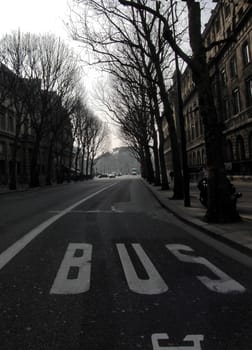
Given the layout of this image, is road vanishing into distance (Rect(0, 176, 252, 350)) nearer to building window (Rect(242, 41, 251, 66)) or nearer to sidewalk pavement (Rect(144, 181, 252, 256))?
sidewalk pavement (Rect(144, 181, 252, 256))

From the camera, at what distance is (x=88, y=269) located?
643cm

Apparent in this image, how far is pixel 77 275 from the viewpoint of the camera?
6.06 meters

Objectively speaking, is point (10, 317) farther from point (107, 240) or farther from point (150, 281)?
point (107, 240)

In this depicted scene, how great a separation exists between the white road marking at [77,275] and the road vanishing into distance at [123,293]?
0.01 metres

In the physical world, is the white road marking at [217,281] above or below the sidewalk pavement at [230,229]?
below

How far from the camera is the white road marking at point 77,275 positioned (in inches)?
209

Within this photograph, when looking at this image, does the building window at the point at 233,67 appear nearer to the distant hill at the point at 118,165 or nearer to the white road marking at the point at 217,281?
the white road marking at the point at 217,281

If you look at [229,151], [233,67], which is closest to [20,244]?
[233,67]

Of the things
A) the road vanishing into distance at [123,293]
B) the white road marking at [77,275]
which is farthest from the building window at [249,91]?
the white road marking at [77,275]

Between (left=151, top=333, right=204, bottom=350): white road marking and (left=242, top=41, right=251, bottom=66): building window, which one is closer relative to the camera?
(left=151, top=333, right=204, bottom=350): white road marking

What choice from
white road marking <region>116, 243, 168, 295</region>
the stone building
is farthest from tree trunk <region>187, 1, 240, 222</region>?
the stone building

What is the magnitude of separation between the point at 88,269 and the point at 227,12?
3837 centimetres

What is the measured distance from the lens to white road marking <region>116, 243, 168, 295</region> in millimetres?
5309

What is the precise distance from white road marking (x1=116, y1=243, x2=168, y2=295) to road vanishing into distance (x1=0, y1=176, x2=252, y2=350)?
0.04 feet
